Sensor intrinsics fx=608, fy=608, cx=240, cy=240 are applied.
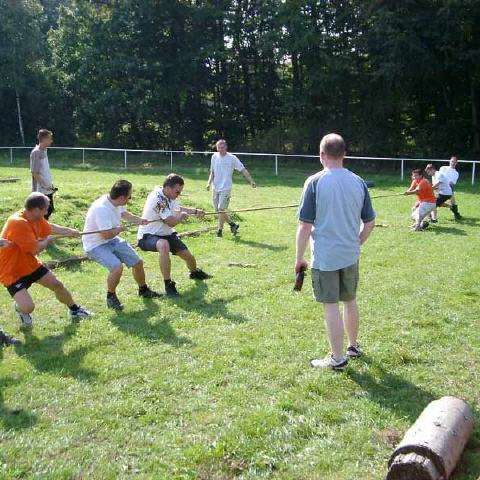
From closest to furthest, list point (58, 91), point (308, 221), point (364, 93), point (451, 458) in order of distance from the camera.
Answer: point (451, 458) → point (308, 221) → point (364, 93) → point (58, 91)

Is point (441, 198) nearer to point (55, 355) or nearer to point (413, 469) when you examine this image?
point (55, 355)

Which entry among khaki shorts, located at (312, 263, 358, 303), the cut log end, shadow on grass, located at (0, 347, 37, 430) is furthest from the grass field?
khaki shorts, located at (312, 263, 358, 303)

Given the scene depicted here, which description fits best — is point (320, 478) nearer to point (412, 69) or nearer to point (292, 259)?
point (292, 259)

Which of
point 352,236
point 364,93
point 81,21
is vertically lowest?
point 352,236

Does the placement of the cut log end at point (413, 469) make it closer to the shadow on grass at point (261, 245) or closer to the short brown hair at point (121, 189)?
the short brown hair at point (121, 189)

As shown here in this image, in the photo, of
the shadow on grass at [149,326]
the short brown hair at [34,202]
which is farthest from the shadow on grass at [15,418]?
the short brown hair at [34,202]

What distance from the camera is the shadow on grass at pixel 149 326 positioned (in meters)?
6.00

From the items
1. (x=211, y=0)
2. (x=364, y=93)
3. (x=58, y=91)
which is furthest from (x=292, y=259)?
(x=58, y=91)

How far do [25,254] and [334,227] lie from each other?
328cm

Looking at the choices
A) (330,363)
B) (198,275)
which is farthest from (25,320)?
(330,363)

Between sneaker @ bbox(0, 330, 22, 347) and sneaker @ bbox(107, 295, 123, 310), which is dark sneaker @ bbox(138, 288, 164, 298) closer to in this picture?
sneaker @ bbox(107, 295, 123, 310)

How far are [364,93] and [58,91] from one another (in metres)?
17.7

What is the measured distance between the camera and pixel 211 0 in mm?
31812

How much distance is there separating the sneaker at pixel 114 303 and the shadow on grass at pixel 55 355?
0.80 meters
